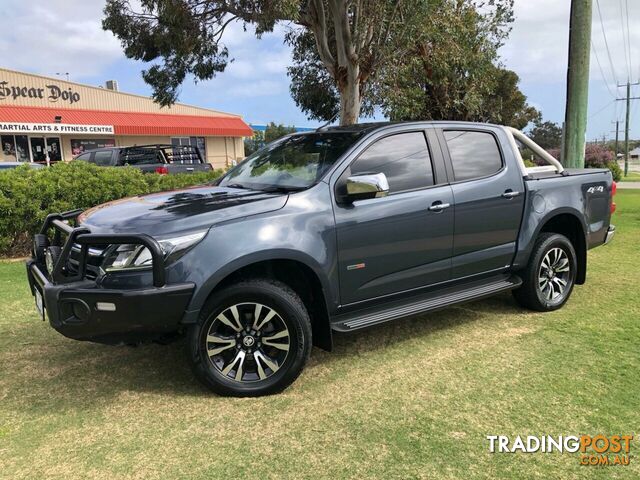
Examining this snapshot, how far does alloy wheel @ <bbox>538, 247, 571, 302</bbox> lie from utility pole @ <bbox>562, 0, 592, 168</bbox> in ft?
13.8

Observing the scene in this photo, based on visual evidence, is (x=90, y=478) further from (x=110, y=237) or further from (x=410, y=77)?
(x=410, y=77)

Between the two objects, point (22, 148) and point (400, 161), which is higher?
point (22, 148)

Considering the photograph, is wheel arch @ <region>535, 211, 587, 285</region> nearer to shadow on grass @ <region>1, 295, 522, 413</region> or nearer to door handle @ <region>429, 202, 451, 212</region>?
shadow on grass @ <region>1, 295, 522, 413</region>

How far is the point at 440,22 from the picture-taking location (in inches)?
445

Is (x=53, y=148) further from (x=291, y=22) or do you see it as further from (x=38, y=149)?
(x=291, y=22)

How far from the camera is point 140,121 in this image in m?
33.1

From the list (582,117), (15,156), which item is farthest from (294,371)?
(15,156)

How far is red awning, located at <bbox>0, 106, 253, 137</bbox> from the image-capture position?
27906mm

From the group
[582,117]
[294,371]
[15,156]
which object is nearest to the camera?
[294,371]

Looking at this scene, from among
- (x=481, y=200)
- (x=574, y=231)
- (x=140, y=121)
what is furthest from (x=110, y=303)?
(x=140, y=121)

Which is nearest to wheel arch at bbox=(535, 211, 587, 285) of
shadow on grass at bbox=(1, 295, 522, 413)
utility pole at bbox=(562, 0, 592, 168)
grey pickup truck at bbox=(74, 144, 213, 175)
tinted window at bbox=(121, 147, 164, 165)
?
shadow on grass at bbox=(1, 295, 522, 413)

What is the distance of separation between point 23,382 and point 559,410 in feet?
11.6

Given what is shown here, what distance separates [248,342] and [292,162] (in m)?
1.56

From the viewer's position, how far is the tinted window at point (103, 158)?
12.8 meters
